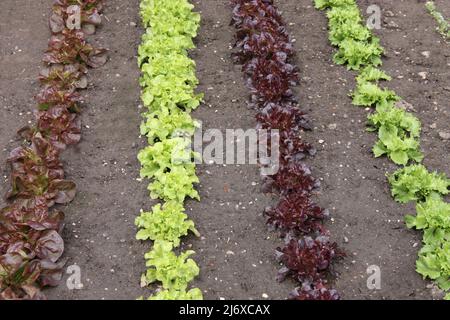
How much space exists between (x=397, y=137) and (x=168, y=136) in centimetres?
236

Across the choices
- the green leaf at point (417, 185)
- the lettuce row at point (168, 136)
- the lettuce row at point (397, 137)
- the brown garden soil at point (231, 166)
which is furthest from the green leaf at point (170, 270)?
the green leaf at point (417, 185)

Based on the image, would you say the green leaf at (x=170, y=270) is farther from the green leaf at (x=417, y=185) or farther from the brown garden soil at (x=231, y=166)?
the green leaf at (x=417, y=185)

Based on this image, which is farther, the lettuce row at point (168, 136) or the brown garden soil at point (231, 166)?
the brown garden soil at point (231, 166)

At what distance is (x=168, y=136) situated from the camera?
6816mm

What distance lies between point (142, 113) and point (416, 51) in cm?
352

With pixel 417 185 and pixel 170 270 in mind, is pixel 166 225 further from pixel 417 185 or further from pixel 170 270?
pixel 417 185

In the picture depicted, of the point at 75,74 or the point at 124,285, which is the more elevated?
the point at 75,74

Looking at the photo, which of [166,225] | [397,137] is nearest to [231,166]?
[166,225]

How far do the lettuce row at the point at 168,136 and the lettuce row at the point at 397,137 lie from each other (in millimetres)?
1824

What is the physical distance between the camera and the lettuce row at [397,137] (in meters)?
5.68
